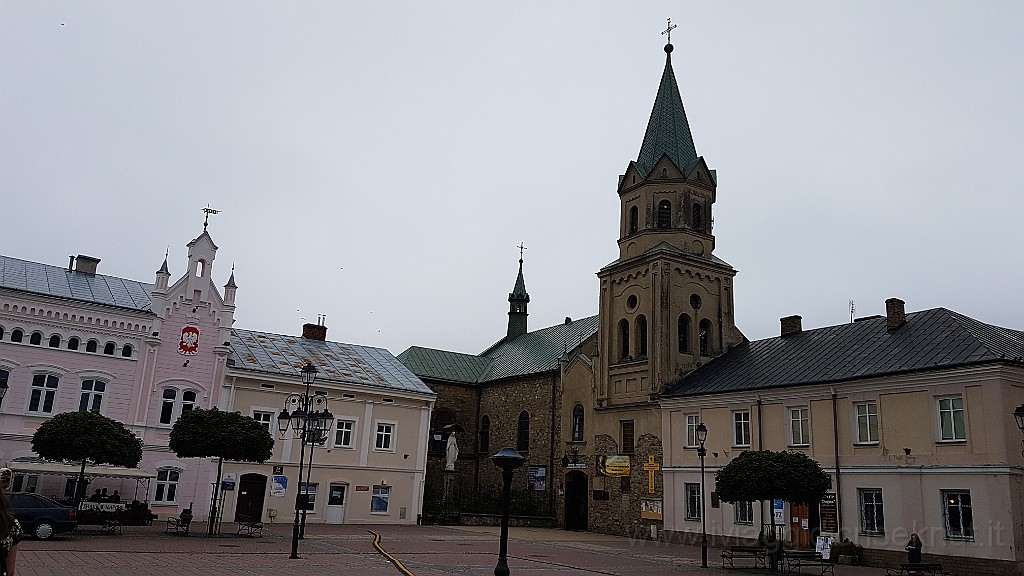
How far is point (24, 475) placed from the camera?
2988cm

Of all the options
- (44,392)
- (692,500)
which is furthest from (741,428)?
(44,392)

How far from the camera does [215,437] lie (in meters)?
27.3

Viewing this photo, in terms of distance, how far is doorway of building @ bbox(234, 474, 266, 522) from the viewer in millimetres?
35438

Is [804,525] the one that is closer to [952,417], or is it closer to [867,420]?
[867,420]

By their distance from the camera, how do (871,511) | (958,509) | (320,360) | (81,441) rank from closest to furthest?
1. (81,441)
2. (958,509)
3. (871,511)
4. (320,360)

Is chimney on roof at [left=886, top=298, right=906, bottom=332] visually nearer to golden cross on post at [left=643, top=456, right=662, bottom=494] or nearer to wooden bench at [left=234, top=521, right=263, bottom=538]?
golden cross on post at [left=643, top=456, right=662, bottom=494]

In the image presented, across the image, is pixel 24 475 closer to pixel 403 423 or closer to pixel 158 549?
pixel 158 549

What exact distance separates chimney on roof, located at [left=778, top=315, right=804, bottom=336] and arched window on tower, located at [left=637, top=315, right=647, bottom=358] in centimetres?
674

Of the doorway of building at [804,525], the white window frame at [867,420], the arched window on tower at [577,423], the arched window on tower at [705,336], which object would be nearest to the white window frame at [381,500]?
the arched window on tower at [577,423]

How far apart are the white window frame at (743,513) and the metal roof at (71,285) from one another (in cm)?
2615

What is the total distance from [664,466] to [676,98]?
68.9ft

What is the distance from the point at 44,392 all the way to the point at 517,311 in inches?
1378

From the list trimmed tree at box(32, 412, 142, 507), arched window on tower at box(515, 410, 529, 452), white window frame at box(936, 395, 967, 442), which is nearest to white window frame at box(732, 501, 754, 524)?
white window frame at box(936, 395, 967, 442)

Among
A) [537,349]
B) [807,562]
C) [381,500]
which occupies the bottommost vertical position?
[807,562]
